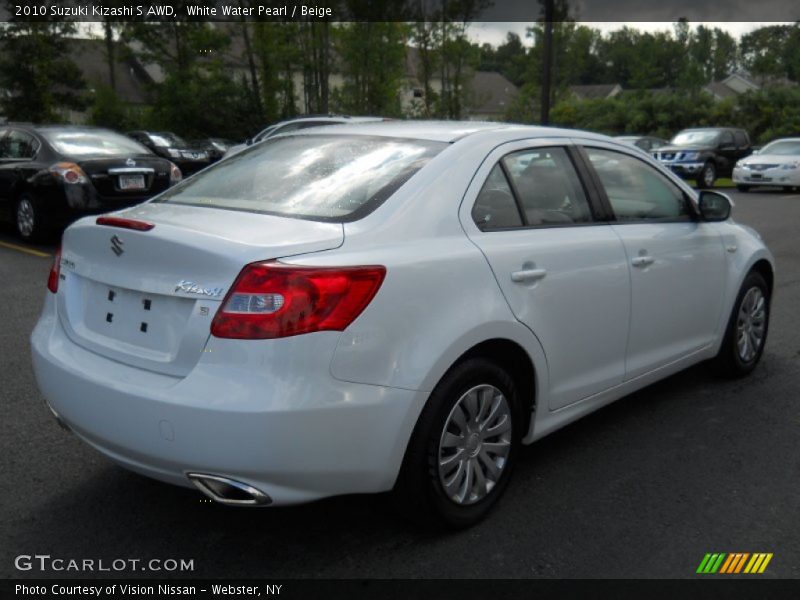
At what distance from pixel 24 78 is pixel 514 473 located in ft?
132

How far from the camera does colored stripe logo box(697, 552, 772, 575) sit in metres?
3.10

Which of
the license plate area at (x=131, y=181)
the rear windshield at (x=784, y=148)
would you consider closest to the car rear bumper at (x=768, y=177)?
the rear windshield at (x=784, y=148)

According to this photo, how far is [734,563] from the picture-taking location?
3.15 meters

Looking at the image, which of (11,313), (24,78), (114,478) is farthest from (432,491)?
(24,78)

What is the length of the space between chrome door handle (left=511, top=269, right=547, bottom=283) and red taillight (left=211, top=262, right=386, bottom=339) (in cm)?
84

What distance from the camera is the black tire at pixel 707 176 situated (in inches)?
947

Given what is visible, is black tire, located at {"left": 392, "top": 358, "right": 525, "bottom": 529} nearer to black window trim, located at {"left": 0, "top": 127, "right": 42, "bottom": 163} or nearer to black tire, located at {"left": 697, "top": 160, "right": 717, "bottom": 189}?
black window trim, located at {"left": 0, "top": 127, "right": 42, "bottom": 163}

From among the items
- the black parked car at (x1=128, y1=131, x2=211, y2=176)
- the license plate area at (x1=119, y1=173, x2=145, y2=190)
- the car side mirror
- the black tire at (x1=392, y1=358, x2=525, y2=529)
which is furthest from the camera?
the black parked car at (x1=128, y1=131, x2=211, y2=176)

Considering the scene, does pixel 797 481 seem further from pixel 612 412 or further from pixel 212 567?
pixel 212 567

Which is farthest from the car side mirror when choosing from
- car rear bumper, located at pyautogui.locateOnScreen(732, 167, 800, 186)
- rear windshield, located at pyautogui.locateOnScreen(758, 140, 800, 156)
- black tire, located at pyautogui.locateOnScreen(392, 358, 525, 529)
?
rear windshield, located at pyautogui.locateOnScreen(758, 140, 800, 156)

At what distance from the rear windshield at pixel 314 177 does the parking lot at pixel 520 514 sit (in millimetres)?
1152

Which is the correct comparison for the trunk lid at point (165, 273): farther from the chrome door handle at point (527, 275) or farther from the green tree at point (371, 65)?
the green tree at point (371, 65)

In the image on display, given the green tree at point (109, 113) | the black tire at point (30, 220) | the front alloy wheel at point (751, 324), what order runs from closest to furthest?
the front alloy wheel at point (751, 324)
the black tire at point (30, 220)
the green tree at point (109, 113)

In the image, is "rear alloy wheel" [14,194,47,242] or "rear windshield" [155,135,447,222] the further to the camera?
"rear alloy wheel" [14,194,47,242]
